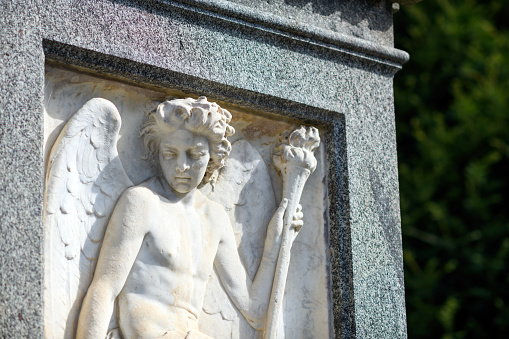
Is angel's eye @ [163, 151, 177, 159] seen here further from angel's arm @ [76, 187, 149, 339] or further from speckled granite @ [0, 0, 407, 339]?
speckled granite @ [0, 0, 407, 339]

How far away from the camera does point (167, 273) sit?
5.54m

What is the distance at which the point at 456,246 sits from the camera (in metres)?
12.5

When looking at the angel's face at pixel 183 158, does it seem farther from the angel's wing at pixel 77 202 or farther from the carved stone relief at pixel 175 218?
the angel's wing at pixel 77 202

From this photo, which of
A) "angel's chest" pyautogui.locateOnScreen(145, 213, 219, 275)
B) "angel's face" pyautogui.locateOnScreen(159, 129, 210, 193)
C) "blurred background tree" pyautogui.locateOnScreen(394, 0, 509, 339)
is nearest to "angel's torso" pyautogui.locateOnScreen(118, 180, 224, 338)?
"angel's chest" pyautogui.locateOnScreen(145, 213, 219, 275)

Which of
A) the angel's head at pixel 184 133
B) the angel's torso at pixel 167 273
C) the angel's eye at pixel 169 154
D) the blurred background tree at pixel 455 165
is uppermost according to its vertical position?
the blurred background tree at pixel 455 165

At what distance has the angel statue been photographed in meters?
5.33

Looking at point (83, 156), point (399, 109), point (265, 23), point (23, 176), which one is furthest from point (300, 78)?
point (399, 109)

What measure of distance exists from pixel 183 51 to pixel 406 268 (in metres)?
7.43

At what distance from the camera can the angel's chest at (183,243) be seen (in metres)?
5.54

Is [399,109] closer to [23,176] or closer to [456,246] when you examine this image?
[456,246]

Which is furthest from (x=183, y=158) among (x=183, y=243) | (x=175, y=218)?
(x=183, y=243)

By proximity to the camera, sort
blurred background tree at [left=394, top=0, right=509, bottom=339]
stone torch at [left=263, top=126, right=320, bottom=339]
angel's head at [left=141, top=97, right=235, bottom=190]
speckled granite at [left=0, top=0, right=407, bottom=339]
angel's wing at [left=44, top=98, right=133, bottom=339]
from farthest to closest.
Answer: blurred background tree at [left=394, top=0, right=509, bottom=339], stone torch at [left=263, top=126, right=320, bottom=339], angel's head at [left=141, top=97, right=235, bottom=190], angel's wing at [left=44, top=98, right=133, bottom=339], speckled granite at [left=0, top=0, right=407, bottom=339]

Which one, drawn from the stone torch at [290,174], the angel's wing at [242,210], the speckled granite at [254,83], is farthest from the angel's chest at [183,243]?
the speckled granite at [254,83]

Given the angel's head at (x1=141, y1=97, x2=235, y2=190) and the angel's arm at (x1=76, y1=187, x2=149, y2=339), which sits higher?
the angel's head at (x1=141, y1=97, x2=235, y2=190)
